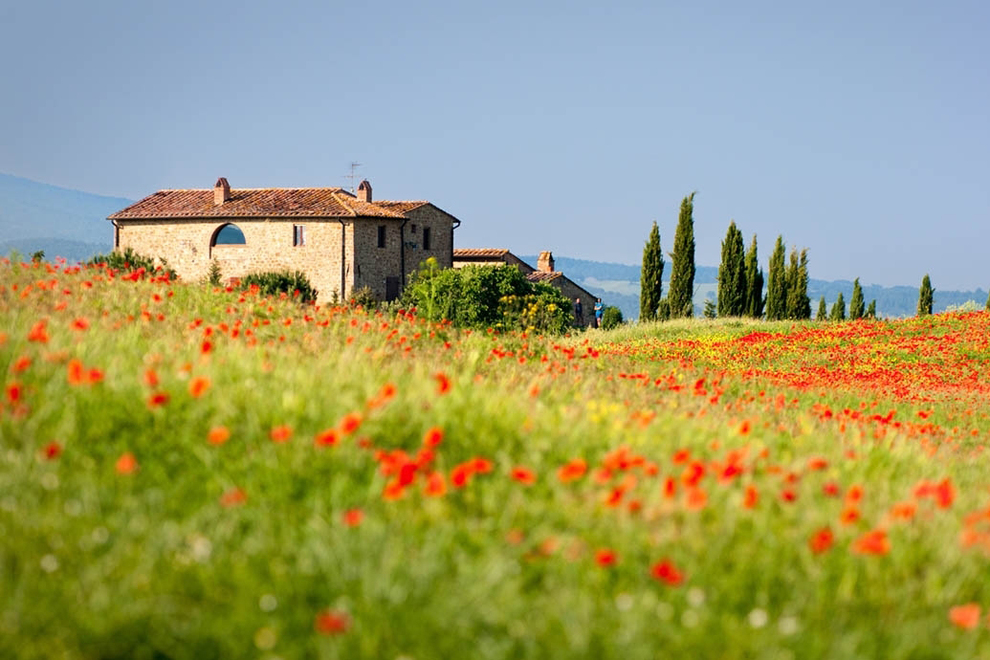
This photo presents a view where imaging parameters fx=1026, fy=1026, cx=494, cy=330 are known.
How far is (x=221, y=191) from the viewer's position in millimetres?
58344

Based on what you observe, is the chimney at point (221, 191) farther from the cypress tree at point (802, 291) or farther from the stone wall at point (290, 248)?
the cypress tree at point (802, 291)

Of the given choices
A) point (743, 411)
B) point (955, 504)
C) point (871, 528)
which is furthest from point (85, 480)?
point (743, 411)

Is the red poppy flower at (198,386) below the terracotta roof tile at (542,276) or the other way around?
below

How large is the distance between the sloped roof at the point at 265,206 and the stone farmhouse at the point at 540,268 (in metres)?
6.58

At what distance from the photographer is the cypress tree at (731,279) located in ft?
167

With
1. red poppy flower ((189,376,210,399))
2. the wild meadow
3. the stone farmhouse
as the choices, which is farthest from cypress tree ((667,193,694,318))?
red poppy flower ((189,376,210,399))

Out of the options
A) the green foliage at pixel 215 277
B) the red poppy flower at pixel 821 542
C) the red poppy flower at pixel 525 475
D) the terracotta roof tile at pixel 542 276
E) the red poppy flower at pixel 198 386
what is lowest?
the red poppy flower at pixel 821 542

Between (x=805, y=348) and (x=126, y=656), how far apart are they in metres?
27.3

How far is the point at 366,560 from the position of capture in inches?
196

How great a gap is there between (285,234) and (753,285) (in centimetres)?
2547

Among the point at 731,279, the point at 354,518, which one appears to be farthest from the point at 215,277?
the point at 731,279

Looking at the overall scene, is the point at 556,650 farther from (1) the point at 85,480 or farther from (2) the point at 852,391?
(2) the point at 852,391

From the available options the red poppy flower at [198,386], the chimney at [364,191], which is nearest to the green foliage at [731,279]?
the chimney at [364,191]

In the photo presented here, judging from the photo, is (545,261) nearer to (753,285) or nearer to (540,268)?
(540,268)
